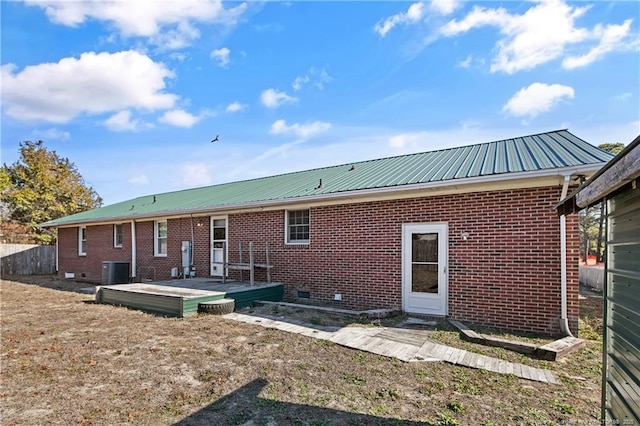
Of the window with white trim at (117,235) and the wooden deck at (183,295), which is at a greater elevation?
the window with white trim at (117,235)

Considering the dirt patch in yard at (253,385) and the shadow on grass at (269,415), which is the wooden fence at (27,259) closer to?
the dirt patch in yard at (253,385)

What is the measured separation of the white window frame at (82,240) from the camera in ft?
56.9

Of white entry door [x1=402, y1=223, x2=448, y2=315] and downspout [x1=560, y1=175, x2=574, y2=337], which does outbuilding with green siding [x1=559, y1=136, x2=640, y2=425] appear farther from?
white entry door [x1=402, y1=223, x2=448, y2=315]

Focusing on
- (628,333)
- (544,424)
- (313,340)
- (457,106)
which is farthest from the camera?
(457,106)

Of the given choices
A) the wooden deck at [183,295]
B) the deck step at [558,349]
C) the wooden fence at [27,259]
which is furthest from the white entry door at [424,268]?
the wooden fence at [27,259]

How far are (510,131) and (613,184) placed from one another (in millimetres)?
10578

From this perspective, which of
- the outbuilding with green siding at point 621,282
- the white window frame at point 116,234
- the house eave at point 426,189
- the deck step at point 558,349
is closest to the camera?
the outbuilding with green siding at point 621,282

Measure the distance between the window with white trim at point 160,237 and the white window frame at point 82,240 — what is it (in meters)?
6.02

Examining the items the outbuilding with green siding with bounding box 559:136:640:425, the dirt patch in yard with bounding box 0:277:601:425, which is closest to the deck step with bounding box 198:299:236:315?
the dirt patch in yard with bounding box 0:277:601:425

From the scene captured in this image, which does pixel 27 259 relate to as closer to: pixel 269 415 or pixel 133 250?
pixel 133 250

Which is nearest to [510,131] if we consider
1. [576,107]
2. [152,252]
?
[576,107]

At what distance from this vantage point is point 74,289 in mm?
13359

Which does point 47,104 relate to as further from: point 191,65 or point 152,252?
point 191,65

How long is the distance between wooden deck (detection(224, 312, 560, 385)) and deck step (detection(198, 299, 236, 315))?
838 mm
